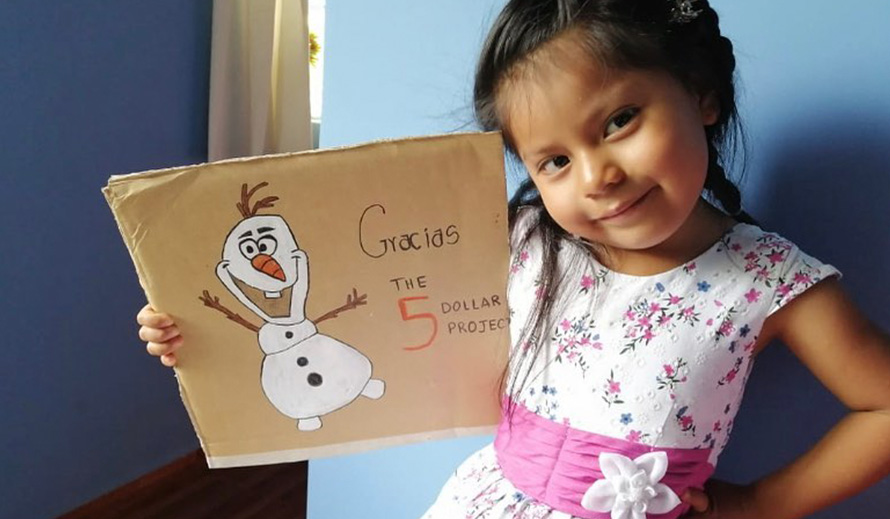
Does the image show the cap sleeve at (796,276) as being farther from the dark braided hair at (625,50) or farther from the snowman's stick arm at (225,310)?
the snowman's stick arm at (225,310)

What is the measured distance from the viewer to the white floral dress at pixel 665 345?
1.89 feet

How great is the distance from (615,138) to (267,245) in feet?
0.93

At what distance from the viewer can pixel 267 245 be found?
1.91 feet

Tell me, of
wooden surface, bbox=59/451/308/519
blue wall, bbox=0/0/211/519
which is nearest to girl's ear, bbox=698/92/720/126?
blue wall, bbox=0/0/211/519

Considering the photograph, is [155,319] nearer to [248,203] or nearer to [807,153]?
[248,203]

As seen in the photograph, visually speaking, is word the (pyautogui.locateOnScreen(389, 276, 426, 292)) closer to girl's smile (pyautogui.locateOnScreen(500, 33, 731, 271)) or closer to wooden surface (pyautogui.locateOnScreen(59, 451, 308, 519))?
girl's smile (pyautogui.locateOnScreen(500, 33, 731, 271))

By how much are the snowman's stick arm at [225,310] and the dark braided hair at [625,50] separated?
24 cm

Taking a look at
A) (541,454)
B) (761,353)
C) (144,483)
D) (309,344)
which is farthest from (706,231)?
(144,483)

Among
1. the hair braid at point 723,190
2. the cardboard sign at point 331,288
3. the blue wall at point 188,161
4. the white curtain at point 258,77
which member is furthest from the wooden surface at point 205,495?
the hair braid at point 723,190

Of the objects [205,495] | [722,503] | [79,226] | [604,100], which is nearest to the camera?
[604,100]

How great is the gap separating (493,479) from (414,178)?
0.30 meters

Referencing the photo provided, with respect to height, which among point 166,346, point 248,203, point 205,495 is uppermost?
point 248,203

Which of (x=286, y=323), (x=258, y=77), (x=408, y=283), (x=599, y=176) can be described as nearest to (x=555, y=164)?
(x=599, y=176)

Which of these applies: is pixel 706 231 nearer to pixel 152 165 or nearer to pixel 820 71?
pixel 820 71
